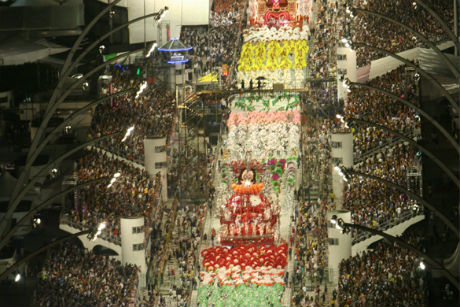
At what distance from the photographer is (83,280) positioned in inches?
1688

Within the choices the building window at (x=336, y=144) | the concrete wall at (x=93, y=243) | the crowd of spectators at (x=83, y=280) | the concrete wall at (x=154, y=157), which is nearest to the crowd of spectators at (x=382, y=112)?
the building window at (x=336, y=144)

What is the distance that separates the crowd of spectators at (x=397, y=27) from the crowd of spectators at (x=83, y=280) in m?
22.9

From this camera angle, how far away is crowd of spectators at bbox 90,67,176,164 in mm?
53844

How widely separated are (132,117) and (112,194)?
320 inches

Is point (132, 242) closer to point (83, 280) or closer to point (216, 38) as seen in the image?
point (83, 280)

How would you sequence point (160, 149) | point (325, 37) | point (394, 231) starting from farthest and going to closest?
point (325, 37) < point (160, 149) < point (394, 231)

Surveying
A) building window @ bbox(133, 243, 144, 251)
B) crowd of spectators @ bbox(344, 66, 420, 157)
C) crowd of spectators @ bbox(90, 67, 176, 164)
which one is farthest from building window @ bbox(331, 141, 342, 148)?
building window @ bbox(133, 243, 144, 251)

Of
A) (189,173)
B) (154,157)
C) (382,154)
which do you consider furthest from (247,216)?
(382,154)

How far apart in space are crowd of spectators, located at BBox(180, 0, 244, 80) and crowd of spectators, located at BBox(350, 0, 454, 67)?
909 cm

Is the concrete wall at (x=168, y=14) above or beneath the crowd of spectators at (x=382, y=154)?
above

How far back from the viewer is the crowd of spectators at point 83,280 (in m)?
Answer: 42.1

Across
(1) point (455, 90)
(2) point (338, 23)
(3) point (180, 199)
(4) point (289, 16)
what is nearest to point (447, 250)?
(1) point (455, 90)

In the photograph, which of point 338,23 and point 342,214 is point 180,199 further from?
point 338,23

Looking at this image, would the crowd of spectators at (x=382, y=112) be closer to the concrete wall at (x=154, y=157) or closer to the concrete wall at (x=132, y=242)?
the concrete wall at (x=154, y=157)
